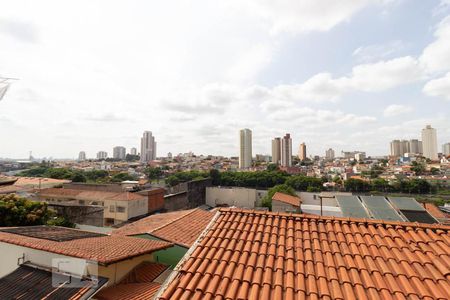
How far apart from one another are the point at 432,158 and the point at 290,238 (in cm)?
17171

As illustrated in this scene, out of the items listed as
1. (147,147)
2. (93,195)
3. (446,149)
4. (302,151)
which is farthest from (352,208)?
(446,149)

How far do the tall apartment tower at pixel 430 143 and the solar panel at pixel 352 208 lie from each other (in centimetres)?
→ 14832

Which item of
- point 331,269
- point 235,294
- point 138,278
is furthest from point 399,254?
point 138,278

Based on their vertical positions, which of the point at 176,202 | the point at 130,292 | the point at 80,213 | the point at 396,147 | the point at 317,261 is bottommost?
the point at 176,202

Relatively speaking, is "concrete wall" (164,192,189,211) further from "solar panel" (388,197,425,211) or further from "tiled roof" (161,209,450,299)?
"tiled roof" (161,209,450,299)

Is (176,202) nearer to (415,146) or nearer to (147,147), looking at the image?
(147,147)

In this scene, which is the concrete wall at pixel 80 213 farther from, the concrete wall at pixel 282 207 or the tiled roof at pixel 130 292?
the concrete wall at pixel 282 207

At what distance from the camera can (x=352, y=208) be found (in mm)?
18156

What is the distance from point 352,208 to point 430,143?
15738cm

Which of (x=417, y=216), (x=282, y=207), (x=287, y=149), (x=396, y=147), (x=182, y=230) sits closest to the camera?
(x=182, y=230)

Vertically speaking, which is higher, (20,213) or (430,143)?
(430,143)

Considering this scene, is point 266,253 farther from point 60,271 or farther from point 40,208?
point 40,208

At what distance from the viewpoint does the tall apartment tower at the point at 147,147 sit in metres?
175

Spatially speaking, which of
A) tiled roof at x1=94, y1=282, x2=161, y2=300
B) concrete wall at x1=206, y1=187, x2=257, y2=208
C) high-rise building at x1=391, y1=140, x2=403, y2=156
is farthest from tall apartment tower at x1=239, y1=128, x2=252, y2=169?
high-rise building at x1=391, y1=140, x2=403, y2=156
